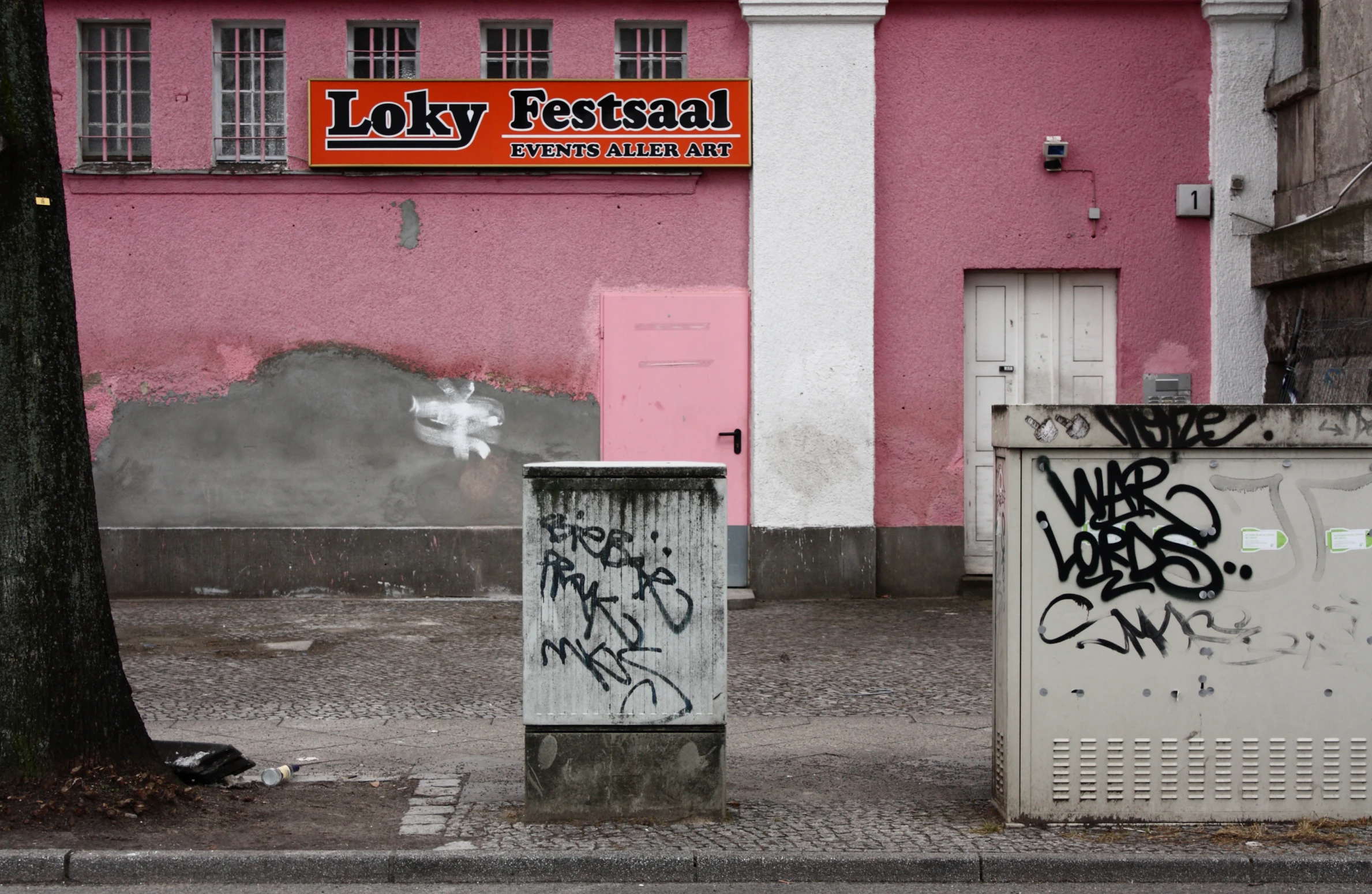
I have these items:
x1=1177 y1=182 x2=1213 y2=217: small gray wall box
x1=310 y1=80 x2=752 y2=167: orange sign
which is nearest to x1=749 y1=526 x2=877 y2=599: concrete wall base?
x1=310 y1=80 x2=752 y2=167: orange sign

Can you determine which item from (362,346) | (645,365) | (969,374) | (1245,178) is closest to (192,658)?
(362,346)

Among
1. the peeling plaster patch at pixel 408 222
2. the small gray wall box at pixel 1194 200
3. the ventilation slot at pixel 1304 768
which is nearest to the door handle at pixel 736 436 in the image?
the peeling plaster patch at pixel 408 222

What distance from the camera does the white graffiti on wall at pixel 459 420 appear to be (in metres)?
11.9

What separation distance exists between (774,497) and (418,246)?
3684 mm

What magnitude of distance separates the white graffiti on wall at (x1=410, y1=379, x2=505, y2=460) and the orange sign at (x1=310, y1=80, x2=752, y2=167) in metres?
1.95

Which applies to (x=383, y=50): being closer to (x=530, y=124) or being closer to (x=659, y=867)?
(x=530, y=124)

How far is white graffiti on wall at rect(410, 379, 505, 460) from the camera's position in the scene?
11945 millimetres

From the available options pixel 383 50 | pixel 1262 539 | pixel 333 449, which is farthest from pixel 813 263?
pixel 1262 539

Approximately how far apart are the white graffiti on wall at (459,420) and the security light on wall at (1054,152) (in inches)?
200

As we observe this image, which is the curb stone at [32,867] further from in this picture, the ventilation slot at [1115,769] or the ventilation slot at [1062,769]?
the ventilation slot at [1115,769]

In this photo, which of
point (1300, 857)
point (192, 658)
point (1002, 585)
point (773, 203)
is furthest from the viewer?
point (773, 203)

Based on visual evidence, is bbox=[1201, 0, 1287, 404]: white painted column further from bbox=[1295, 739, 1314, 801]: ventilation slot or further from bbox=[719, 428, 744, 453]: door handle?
bbox=[1295, 739, 1314, 801]: ventilation slot

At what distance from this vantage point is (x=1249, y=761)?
5609 millimetres

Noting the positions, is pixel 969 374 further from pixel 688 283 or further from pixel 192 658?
pixel 192 658
